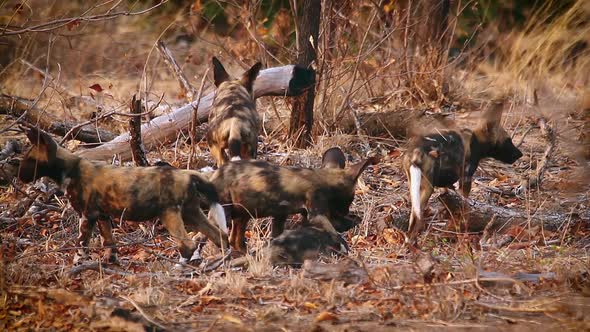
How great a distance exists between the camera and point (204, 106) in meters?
8.46

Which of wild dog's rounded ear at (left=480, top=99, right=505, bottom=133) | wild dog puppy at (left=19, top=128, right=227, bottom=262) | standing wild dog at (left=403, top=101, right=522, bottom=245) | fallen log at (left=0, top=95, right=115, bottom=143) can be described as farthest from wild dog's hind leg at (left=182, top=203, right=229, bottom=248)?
fallen log at (left=0, top=95, right=115, bottom=143)

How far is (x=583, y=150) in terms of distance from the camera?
20.6 feet

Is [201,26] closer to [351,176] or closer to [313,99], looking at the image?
[313,99]

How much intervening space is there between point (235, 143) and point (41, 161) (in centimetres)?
163

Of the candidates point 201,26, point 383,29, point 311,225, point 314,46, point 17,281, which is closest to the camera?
point 17,281

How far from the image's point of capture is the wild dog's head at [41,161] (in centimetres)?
588

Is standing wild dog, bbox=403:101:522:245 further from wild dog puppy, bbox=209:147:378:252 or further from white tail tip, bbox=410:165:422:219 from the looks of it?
wild dog puppy, bbox=209:147:378:252

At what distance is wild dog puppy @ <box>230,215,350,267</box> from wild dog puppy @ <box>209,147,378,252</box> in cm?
15

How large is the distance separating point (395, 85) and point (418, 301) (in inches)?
216

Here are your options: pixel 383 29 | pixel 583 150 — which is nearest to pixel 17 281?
pixel 583 150

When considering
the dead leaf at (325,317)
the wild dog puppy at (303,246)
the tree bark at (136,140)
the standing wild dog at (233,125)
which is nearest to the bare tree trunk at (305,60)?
the standing wild dog at (233,125)

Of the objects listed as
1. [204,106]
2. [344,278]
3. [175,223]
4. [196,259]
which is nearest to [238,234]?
[196,259]

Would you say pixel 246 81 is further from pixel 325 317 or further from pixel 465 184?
pixel 325 317

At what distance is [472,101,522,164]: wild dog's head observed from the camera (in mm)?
7117
